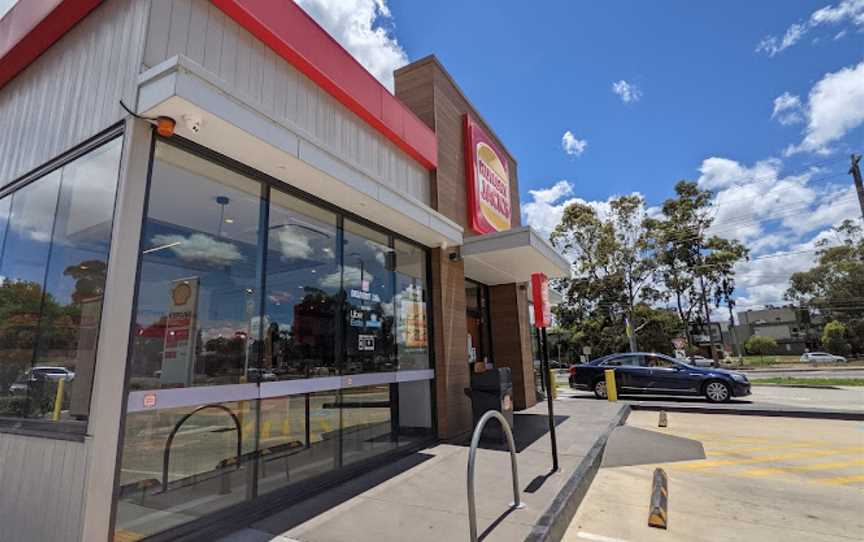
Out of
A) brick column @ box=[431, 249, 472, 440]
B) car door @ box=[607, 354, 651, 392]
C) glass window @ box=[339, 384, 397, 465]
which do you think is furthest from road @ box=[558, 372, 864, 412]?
glass window @ box=[339, 384, 397, 465]

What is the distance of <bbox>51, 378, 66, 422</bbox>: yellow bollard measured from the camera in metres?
3.66

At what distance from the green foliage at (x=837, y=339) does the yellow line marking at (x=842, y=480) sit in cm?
5737

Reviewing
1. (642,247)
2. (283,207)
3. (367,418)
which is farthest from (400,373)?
(642,247)

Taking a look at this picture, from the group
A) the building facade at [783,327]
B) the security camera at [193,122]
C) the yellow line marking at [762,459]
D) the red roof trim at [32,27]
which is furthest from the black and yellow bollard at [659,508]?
the building facade at [783,327]

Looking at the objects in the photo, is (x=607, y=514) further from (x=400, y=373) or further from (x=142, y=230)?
(x=142, y=230)

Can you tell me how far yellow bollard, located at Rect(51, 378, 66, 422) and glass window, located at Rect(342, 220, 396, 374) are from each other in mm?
2859

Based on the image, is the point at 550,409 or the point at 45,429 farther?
the point at 550,409

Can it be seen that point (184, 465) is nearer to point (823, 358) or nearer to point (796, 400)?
point (796, 400)

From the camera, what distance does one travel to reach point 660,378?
1272 centimetres

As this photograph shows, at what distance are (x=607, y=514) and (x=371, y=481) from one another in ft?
8.74

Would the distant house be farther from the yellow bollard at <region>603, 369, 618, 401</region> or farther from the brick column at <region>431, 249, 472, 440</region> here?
the brick column at <region>431, 249, 472, 440</region>

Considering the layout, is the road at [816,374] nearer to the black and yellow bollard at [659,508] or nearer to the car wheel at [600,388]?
the car wheel at [600,388]

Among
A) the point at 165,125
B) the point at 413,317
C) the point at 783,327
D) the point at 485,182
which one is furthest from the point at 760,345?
the point at 165,125

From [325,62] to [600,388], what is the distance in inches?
490
